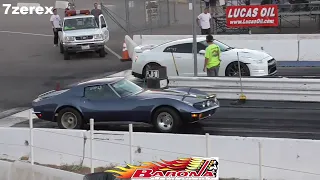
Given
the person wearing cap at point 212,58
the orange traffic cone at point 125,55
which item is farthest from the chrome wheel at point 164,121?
the orange traffic cone at point 125,55

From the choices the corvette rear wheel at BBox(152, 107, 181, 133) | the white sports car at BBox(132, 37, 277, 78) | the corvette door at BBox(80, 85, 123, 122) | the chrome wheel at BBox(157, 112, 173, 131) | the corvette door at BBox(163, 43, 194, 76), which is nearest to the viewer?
the corvette rear wheel at BBox(152, 107, 181, 133)

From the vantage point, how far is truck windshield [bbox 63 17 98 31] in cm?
2539

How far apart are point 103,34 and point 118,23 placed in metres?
7.19

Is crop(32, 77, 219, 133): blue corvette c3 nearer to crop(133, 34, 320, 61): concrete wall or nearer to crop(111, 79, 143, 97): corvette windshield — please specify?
crop(111, 79, 143, 97): corvette windshield

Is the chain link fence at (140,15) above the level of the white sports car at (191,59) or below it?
above

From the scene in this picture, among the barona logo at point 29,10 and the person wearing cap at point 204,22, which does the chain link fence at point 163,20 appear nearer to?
the person wearing cap at point 204,22

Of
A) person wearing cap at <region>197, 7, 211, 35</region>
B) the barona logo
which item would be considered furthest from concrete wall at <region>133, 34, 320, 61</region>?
the barona logo

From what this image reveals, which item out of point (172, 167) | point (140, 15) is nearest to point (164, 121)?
point (172, 167)

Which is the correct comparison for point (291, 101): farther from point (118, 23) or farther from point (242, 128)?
point (118, 23)

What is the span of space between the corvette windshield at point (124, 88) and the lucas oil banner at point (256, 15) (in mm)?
14754

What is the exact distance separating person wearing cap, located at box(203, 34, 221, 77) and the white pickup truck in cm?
900

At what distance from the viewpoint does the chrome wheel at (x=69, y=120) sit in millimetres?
12992

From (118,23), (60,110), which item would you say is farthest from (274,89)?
(118,23)

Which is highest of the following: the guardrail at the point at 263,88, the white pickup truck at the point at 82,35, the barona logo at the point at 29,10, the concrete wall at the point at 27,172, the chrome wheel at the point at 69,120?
the barona logo at the point at 29,10
